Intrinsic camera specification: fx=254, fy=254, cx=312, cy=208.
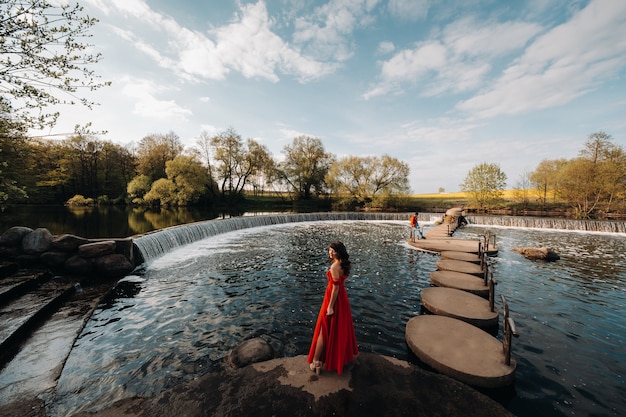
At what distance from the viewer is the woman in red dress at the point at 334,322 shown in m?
4.75

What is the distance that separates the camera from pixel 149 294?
428 inches

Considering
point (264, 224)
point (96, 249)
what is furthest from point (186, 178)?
point (96, 249)

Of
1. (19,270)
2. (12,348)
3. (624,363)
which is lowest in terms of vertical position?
(624,363)

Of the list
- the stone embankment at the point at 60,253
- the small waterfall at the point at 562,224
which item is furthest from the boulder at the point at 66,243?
the small waterfall at the point at 562,224

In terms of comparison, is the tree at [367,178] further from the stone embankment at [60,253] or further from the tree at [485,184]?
the stone embankment at [60,253]

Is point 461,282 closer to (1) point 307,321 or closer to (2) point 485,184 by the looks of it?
(1) point 307,321

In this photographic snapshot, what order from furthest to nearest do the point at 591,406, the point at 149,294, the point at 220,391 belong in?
1. the point at 149,294
2. the point at 591,406
3. the point at 220,391

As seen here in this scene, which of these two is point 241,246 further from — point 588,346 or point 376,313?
point 588,346

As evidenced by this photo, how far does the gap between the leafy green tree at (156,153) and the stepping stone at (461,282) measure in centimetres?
7067

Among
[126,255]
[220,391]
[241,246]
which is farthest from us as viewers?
[241,246]

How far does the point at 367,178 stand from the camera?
2504 inches

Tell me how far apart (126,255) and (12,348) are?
25.3 feet

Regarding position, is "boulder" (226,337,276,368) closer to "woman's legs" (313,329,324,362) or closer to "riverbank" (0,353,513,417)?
"riverbank" (0,353,513,417)

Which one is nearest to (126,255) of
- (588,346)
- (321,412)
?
(321,412)
